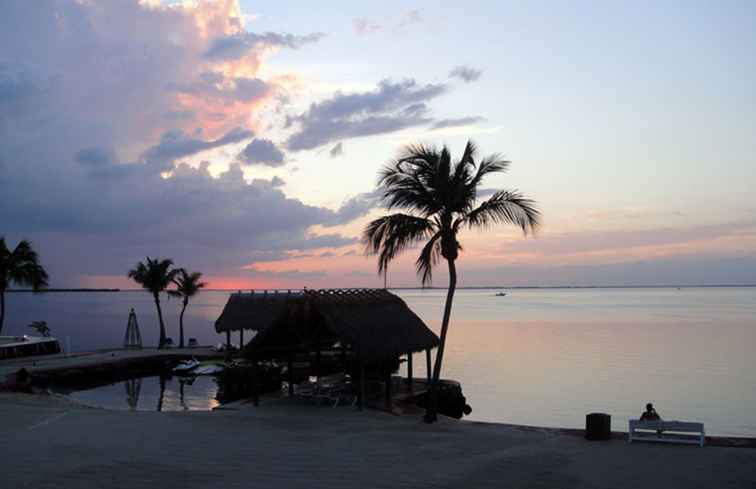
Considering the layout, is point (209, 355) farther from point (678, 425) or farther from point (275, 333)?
point (678, 425)

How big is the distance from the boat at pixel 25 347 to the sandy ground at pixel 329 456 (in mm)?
25423

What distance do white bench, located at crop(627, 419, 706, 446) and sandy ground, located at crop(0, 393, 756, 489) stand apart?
1.21 feet

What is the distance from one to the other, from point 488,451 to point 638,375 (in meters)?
35.7

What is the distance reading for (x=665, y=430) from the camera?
14180 millimetres

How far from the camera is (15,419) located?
16.8 metres

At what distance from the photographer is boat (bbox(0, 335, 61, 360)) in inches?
1554

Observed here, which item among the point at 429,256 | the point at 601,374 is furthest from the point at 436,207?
the point at 601,374

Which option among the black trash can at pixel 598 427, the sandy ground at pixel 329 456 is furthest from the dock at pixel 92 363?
the black trash can at pixel 598 427

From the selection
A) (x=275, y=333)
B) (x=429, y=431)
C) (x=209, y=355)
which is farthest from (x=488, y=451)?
(x=209, y=355)

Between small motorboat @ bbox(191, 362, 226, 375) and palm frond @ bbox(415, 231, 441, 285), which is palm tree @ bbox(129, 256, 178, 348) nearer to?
small motorboat @ bbox(191, 362, 226, 375)

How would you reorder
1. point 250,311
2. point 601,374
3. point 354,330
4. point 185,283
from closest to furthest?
point 354,330
point 250,311
point 601,374
point 185,283

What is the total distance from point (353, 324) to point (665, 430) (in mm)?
9130

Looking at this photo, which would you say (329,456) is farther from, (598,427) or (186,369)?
(186,369)

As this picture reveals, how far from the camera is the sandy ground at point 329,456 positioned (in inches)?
429
